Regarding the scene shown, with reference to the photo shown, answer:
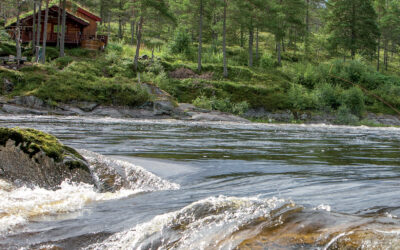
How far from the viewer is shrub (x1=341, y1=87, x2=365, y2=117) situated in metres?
32.8

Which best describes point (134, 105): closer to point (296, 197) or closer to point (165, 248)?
point (296, 197)

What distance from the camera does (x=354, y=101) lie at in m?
33.0

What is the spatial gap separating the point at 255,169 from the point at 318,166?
1.52m

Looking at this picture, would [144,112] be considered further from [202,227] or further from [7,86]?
[202,227]

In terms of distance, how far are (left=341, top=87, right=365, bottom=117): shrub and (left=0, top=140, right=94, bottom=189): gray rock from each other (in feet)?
97.8

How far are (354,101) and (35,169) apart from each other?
30.9m

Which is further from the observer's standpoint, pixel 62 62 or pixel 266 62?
pixel 266 62

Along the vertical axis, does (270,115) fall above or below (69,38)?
below

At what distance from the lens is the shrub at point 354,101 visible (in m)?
32.8

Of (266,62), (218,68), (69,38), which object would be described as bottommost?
(218,68)

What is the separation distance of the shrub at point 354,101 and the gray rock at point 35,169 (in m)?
29.8

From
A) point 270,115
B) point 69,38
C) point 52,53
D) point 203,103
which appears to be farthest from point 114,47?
point 270,115

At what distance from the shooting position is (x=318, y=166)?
346 inches

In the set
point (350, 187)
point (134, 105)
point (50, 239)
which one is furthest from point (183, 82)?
point (50, 239)
